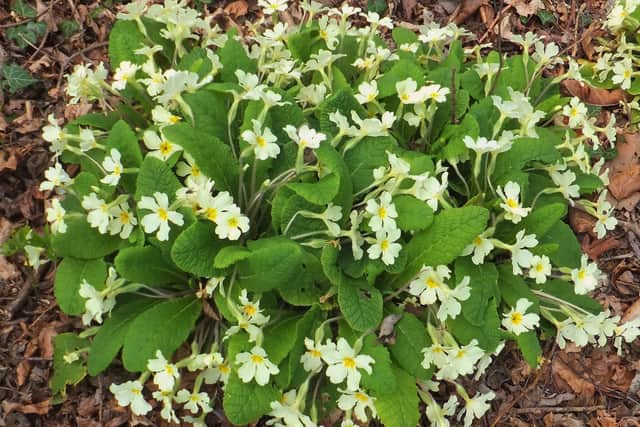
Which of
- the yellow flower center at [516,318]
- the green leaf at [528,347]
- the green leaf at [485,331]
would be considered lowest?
the green leaf at [528,347]

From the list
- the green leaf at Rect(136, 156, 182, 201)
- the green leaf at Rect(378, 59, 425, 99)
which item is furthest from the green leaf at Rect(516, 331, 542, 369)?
the green leaf at Rect(136, 156, 182, 201)

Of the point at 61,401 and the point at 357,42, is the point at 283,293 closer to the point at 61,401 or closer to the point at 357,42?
the point at 61,401

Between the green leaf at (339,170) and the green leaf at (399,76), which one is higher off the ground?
the green leaf at (399,76)

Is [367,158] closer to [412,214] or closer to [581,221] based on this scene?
[412,214]

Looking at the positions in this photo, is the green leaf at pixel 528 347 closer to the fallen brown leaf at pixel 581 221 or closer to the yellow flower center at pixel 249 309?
the fallen brown leaf at pixel 581 221

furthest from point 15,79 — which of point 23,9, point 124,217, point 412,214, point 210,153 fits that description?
point 412,214

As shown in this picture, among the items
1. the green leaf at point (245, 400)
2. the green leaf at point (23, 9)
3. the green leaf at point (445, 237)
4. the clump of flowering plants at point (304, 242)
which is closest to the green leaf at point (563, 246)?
the clump of flowering plants at point (304, 242)
